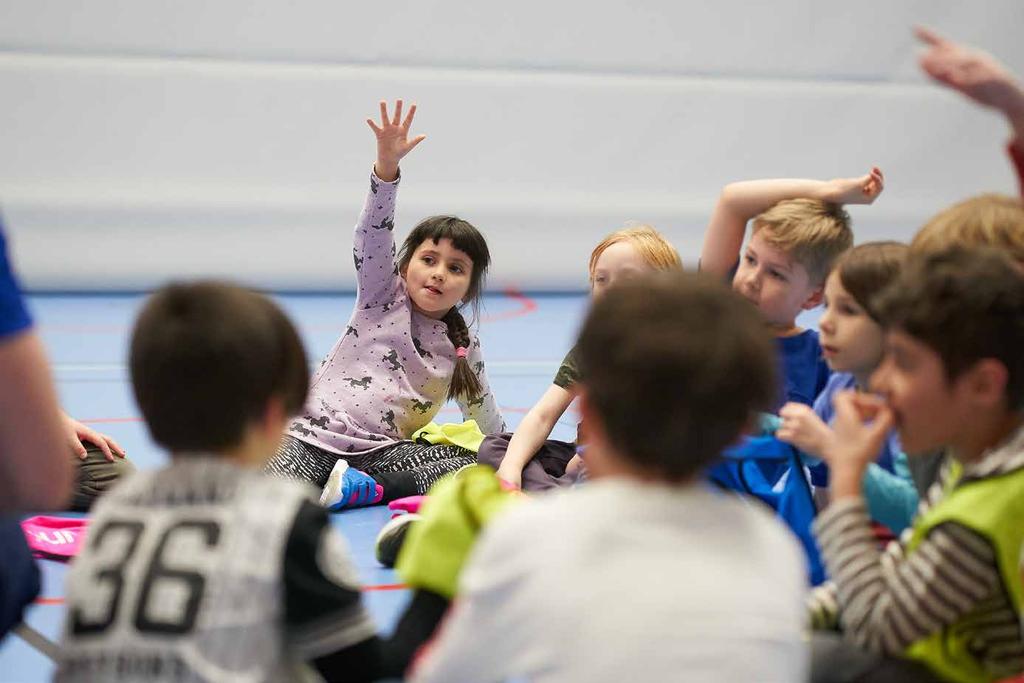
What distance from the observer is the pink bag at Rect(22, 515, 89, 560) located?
2.58 meters

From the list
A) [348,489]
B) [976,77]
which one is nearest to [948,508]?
[976,77]

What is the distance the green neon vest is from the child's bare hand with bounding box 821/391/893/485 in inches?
4.1

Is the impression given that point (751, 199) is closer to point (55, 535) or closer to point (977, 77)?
point (977, 77)

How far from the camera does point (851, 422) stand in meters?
1.60

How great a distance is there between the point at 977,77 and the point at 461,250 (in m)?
1.67

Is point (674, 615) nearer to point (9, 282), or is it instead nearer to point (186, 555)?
point (186, 555)

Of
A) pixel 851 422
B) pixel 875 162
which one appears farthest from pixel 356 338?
pixel 875 162

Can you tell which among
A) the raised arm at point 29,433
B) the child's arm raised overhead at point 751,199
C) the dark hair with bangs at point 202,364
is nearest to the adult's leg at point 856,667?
the dark hair with bangs at point 202,364

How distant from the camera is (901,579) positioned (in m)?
1.48

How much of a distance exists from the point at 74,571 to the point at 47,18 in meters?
5.12

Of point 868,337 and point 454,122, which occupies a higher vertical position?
point 868,337

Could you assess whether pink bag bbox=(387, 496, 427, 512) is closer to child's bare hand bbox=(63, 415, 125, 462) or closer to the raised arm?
child's bare hand bbox=(63, 415, 125, 462)

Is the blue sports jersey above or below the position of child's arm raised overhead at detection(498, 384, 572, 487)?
above

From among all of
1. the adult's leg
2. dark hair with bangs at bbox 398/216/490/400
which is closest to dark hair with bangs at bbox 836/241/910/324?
the adult's leg
